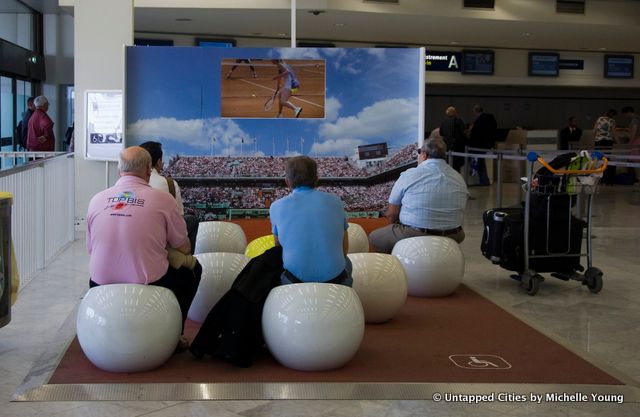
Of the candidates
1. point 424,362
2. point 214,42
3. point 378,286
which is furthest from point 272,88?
point 214,42

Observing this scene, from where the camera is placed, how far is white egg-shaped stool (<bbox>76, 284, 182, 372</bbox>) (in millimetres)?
4633

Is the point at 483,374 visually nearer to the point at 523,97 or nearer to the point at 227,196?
the point at 227,196

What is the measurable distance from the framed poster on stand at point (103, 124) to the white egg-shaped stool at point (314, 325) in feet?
20.3

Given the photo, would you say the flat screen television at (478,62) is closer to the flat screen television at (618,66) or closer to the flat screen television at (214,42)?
the flat screen television at (618,66)

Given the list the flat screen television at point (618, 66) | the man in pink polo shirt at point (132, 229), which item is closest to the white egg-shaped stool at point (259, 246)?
the man in pink polo shirt at point (132, 229)

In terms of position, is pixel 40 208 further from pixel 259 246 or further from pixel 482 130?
pixel 482 130

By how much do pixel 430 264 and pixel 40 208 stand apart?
4002 mm

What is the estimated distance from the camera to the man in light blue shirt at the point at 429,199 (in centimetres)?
731

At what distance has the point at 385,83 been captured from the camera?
30.5 feet

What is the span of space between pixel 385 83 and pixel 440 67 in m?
11.8

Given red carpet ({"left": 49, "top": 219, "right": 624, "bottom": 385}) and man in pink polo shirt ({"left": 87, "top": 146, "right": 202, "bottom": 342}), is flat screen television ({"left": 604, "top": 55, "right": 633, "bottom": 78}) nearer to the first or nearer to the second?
red carpet ({"left": 49, "top": 219, "right": 624, "bottom": 385})

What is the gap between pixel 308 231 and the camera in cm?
507

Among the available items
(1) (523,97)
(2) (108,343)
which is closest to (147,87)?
(2) (108,343)

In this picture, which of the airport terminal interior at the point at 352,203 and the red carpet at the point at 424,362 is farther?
the red carpet at the point at 424,362
